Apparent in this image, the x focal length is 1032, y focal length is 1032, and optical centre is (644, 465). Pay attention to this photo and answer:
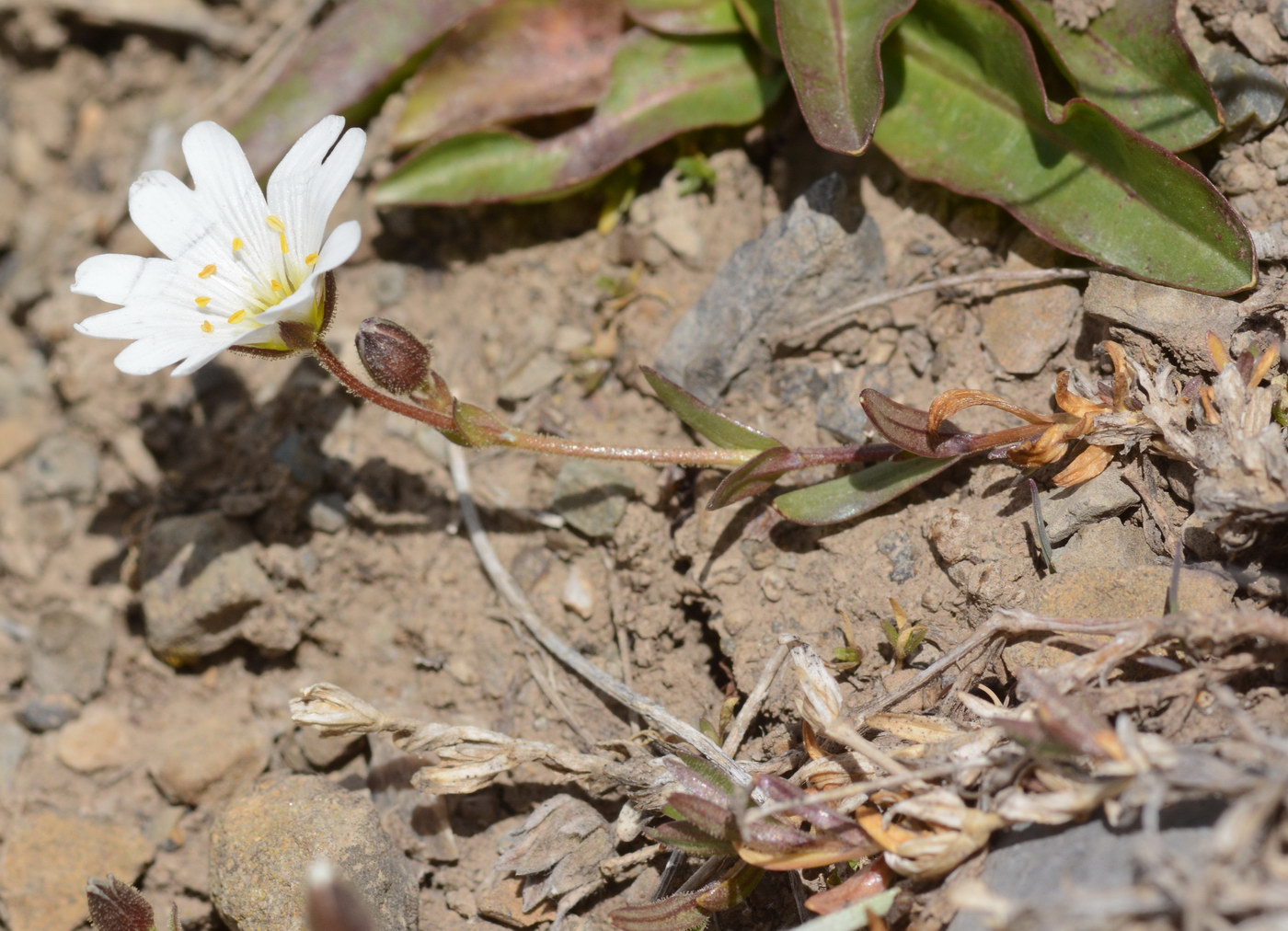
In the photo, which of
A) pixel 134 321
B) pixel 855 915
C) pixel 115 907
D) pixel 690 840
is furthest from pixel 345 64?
pixel 855 915

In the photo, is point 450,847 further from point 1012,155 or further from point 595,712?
point 1012,155

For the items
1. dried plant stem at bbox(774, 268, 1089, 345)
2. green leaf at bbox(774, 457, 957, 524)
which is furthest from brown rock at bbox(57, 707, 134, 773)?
dried plant stem at bbox(774, 268, 1089, 345)

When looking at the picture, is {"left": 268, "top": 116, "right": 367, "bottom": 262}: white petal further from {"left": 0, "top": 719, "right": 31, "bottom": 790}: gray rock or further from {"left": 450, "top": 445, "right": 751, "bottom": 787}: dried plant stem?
{"left": 0, "top": 719, "right": 31, "bottom": 790}: gray rock

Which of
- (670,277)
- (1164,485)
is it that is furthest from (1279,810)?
(670,277)

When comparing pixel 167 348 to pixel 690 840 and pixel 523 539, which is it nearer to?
pixel 523 539

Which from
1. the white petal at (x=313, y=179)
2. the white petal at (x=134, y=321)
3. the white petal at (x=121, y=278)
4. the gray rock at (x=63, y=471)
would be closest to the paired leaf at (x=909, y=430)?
the white petal at (x=313, y=179)
